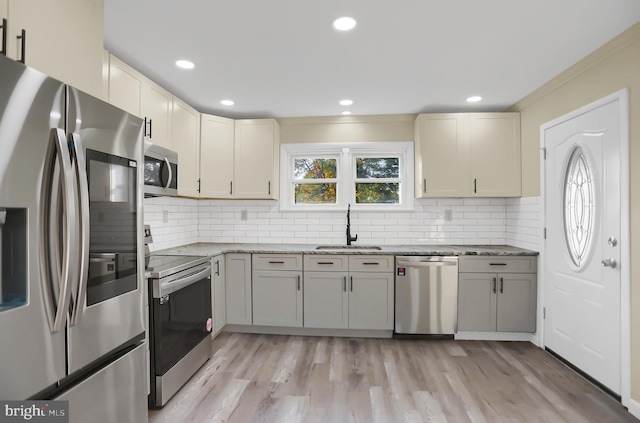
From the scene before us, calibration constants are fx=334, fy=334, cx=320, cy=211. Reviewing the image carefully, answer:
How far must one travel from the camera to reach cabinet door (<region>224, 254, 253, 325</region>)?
348cm

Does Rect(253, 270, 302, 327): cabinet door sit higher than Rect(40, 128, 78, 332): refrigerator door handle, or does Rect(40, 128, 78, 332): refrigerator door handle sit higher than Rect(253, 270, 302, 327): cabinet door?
Rect(40, 128, 78, 332): refrigerator door handle

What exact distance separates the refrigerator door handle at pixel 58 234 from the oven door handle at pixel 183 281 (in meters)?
1.19

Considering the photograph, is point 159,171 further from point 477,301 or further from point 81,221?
point 477,301

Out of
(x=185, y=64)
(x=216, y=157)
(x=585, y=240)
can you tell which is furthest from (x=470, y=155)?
(x=185, y=64)

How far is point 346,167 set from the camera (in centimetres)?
407

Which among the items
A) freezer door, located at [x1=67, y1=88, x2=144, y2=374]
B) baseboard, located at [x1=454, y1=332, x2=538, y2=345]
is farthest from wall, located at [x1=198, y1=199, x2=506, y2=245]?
freezer door, located at [x1=67, y1=88, x2=144, y2=374]

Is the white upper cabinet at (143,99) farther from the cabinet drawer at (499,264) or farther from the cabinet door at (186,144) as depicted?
the cabinet drawer at (499,264)

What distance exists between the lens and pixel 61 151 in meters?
1.03

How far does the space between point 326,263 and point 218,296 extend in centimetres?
112

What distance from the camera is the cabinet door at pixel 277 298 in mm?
3434

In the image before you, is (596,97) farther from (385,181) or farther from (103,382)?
(103,382)

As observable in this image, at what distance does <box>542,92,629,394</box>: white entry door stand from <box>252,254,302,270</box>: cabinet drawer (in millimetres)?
2363

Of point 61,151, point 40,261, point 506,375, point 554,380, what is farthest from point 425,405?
point 61,151

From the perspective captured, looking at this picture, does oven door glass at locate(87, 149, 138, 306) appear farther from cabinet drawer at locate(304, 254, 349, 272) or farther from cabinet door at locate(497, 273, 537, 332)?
cabinet door at locate(497, 273, 537, 332)
